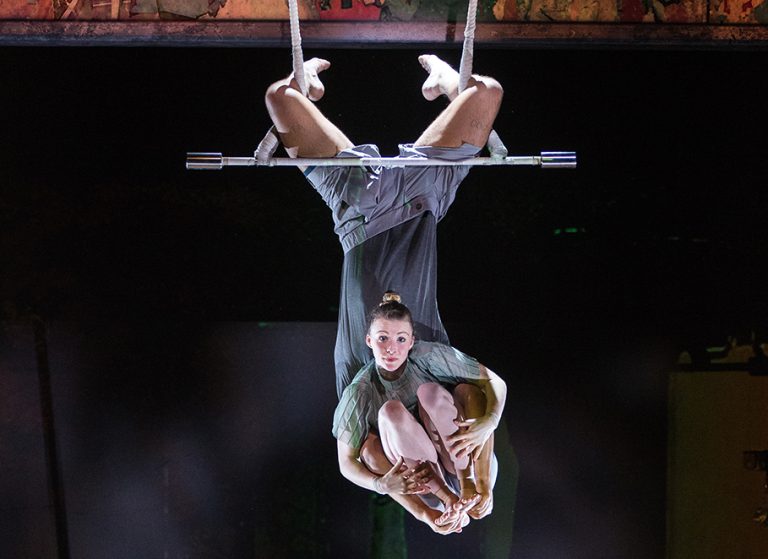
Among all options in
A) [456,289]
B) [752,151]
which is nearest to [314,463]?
[456,289]

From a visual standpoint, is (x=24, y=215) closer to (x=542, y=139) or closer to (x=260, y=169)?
(x=260, y=169)

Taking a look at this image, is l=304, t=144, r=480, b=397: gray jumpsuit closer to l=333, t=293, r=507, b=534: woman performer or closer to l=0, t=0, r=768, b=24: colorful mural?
l=333, t=293, r=507, b=534: woman performer

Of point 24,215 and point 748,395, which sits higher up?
point 24,215

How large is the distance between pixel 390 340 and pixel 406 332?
0.06m

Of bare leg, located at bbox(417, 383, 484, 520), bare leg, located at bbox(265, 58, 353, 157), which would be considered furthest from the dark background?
bare leg, located at bbox(417, 383, 484, 520)

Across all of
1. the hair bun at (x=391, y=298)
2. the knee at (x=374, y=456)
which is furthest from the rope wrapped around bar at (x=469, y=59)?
the knee at (x=374, y=456)

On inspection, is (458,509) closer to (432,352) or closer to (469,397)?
(469,397)

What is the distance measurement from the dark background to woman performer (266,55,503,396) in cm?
75

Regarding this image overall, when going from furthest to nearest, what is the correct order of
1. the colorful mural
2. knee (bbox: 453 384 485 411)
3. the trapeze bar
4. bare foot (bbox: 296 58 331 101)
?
1. the colorful mural
2. bare foot (bbox: 296 58 331 101)
3. knee (bbox: 453 384 485 411)
4. the trapeze bar

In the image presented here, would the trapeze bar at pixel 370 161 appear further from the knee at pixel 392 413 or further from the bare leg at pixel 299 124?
the knee at pixel 392 413

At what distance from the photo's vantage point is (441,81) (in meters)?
2.95

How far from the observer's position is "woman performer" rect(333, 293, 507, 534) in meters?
2.74

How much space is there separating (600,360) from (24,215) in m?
2.45

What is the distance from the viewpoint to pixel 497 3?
358 cm
